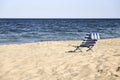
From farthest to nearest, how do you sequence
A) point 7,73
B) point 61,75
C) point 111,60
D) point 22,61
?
1. point 22,61
2. point 111,60
3. point 7,73
4. point 61,75

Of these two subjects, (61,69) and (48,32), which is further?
(48,32)

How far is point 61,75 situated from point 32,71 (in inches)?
40.2

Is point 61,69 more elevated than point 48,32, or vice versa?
point 61,69

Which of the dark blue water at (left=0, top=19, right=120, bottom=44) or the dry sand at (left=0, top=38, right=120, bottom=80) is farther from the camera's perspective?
the dark blue water at (left=0, top=19, right=120, bottom=44)

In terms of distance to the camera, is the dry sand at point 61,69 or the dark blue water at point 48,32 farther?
the dark blue water at point 48,32

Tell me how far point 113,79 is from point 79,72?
3.85 ft

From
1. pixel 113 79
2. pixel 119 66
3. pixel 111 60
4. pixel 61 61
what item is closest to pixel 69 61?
pixel 61 61

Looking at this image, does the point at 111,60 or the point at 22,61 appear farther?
the point at 22,61

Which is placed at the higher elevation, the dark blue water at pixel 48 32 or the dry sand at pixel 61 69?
the dry sand at pixel 61 69

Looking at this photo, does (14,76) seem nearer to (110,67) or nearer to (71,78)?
(71,78)

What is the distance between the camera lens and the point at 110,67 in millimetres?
7949

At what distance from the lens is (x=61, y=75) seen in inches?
299

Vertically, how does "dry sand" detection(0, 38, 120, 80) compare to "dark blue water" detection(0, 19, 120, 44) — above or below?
above

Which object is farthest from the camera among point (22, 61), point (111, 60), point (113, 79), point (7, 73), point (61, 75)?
point (22, 61)
